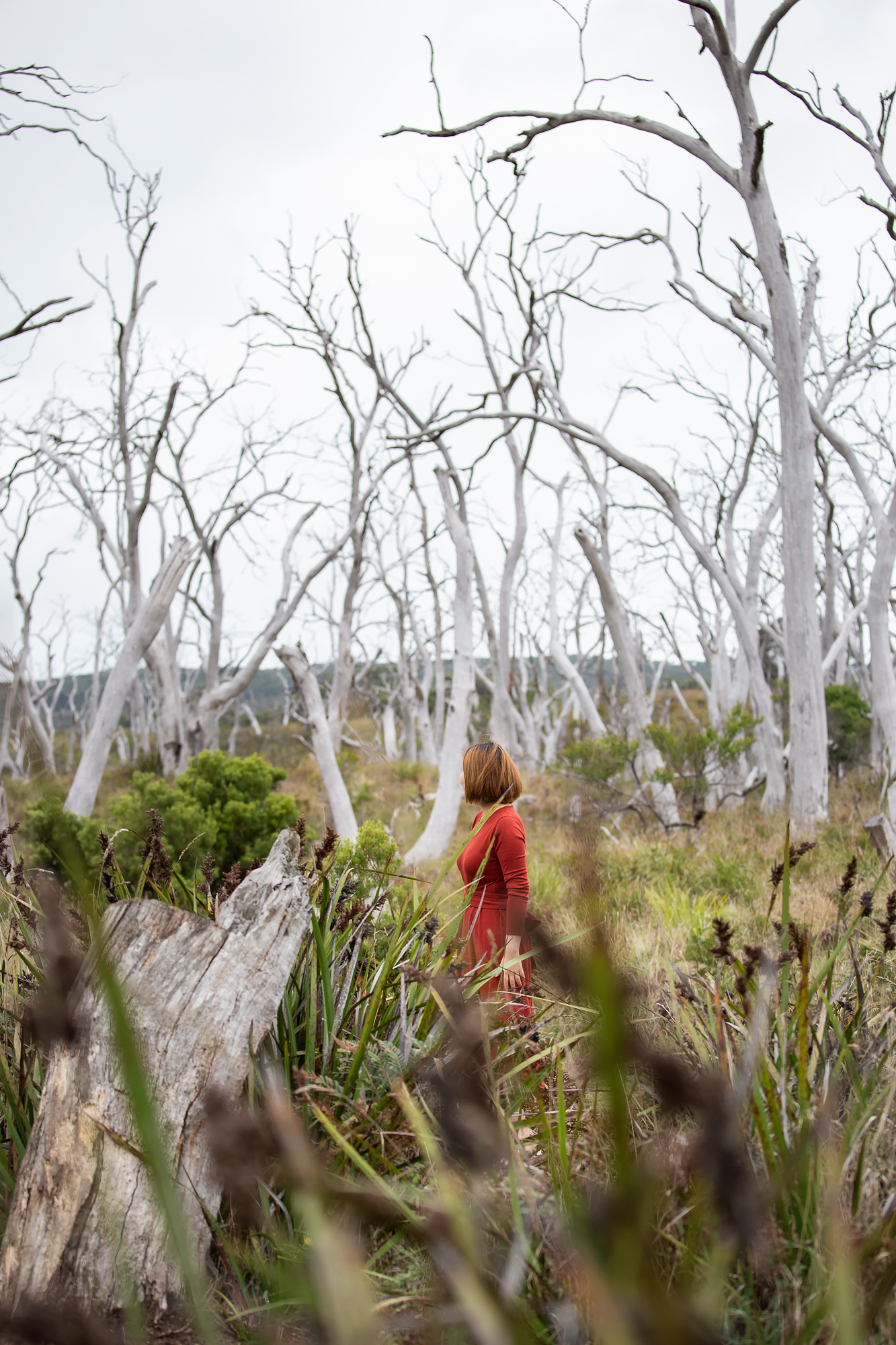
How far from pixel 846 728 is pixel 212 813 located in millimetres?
15156

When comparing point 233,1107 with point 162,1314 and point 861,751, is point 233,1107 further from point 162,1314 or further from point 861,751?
point 861,751

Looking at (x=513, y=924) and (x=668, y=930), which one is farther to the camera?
(x=668, y=930)

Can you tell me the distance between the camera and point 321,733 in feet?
27.9

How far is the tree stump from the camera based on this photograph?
153 cm

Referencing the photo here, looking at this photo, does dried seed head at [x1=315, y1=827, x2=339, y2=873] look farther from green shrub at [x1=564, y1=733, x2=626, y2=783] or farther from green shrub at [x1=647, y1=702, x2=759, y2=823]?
green shrub at [x1=564, y1=733, x2=626, y2=783]

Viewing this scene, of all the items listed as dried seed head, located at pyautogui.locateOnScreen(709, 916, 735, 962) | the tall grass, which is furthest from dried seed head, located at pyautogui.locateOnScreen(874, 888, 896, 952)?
dried seed head, located at pyautogui.locateOnScreen(709, 916, 735, 962)

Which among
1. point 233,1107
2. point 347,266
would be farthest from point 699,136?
point 233,1107

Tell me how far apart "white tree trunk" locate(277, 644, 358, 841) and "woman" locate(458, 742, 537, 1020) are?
472 cm

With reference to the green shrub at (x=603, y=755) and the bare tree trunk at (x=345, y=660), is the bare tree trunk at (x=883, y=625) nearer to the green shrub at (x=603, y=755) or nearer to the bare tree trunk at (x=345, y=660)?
the green shrub at (x=603, y=755)

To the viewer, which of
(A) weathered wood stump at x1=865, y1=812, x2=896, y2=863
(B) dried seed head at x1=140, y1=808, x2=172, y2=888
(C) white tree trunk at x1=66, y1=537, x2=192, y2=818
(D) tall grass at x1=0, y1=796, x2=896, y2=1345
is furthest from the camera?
(C) white tree trunk at x1=66, y1=537, x2=192, y2=818

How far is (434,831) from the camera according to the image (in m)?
9.05

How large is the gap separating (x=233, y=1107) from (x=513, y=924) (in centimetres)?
171

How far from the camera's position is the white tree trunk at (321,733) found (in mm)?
8336

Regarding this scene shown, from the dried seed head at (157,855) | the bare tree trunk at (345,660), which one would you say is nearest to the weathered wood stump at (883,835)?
the dried seed head at (157,855)
